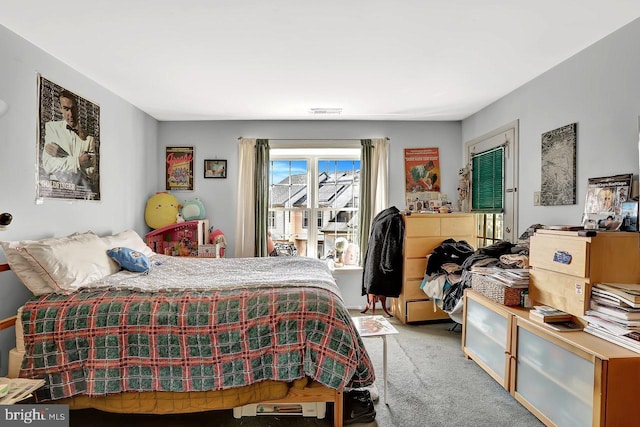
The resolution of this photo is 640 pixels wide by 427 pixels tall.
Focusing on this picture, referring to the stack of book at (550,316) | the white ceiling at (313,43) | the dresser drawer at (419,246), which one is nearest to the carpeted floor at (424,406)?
the stack of book at (550,316)

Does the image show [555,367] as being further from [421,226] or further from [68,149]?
[68,149]

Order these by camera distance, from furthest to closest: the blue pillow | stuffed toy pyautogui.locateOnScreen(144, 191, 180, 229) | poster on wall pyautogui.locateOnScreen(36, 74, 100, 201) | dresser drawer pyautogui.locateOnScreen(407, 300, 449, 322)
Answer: stuffed toy pyautogui.locateOnScreen(144, 191, 180, 229) → dresser drawer pyautogui.locateOnScreen(407, 300, 449, 322) → the blue pillow → poster on wall pyautogui.locateOnScreen(36, 74, 100, 201)

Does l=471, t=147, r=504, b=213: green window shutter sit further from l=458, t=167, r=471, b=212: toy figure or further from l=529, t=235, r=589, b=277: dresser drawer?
l=529, t=235, r=589, b=277: dresser drawer

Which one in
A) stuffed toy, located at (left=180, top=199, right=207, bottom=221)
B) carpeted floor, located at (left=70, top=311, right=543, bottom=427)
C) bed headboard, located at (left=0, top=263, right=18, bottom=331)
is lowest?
carpeted floor, located at (left=70, top=311, right=543, bottom=427)

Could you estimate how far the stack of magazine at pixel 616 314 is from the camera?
5.21ft

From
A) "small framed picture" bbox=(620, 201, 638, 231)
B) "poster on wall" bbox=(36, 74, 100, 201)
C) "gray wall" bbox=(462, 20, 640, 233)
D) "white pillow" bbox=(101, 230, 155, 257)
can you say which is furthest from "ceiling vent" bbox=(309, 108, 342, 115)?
"small framed picture" bbox=(620, 201, 638, 231)

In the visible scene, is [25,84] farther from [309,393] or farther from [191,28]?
[309,393]

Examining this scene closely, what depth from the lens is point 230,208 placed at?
14.0 feet

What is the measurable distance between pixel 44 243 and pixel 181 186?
7.27ft

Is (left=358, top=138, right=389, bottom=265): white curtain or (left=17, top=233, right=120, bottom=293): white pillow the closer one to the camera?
(left=17, top=233, right=120, bottom=293): white pillow

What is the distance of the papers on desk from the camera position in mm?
2150

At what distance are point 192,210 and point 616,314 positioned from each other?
3.95 meters

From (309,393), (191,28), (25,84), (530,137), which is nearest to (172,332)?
(309,393)

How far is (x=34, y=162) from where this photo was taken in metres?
2.36
